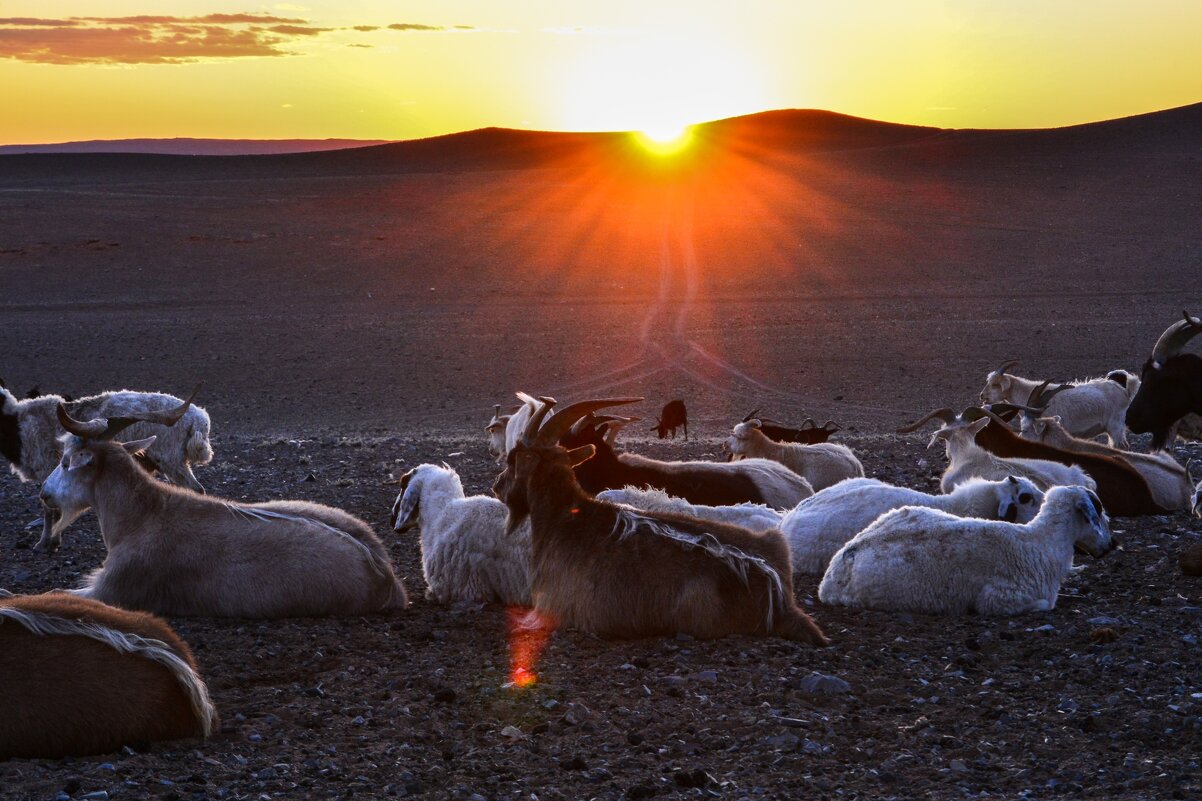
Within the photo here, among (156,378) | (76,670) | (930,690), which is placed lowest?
(156,378)

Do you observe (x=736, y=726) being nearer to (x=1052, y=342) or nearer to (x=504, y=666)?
(x=504, y=666)

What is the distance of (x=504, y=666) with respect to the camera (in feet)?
23.8

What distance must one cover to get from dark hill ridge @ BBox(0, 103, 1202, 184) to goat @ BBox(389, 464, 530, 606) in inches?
3221

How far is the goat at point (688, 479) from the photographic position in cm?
1146

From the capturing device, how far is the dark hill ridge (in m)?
89.2

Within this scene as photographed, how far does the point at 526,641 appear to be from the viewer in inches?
308

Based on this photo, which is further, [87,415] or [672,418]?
[672,418]

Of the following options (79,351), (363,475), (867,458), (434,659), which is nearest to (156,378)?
(79,351)

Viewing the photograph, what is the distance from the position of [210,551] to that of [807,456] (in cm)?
766

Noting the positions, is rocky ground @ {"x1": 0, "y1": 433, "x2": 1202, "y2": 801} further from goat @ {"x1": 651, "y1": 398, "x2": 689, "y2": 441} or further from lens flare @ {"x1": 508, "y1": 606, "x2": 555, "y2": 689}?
goat @ {"x1": 651, "y1": 398, "x2": 689, "y2": 441}

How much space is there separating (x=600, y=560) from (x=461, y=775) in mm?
2437

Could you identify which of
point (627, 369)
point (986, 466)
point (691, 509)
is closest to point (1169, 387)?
point (986, 466)

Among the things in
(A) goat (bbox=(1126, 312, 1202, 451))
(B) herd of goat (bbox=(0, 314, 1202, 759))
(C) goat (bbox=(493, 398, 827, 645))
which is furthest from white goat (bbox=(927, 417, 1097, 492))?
(C) goat (bbox=(493, 398, 827, 645))

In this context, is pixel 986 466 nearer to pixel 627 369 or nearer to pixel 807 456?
pixel 807 456
